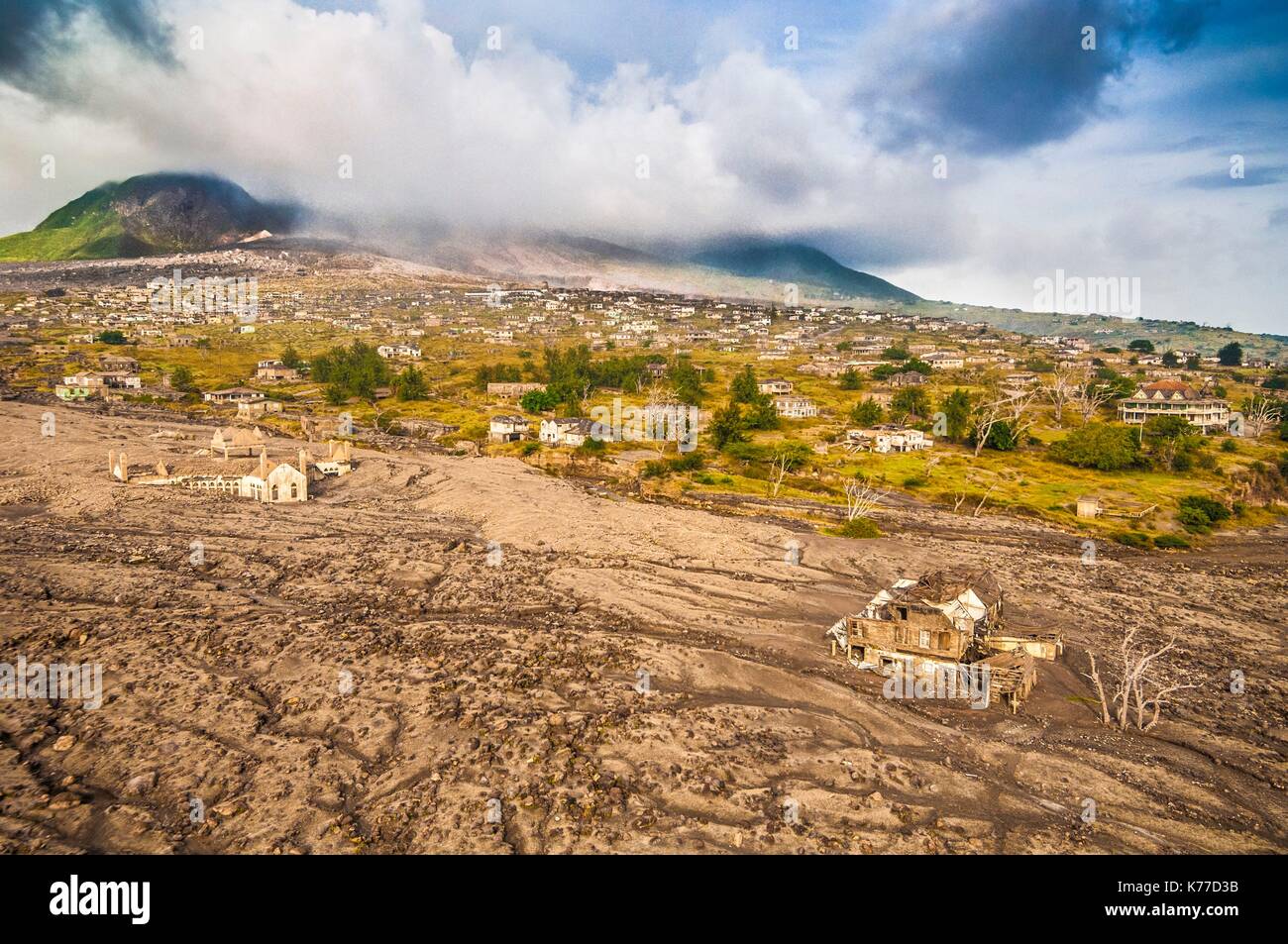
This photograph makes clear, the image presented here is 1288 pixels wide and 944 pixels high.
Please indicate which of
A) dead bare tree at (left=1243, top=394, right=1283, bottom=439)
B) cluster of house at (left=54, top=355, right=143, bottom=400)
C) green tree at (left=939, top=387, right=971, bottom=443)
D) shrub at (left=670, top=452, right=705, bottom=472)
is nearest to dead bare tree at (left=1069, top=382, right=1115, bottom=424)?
dead bare tree at (left=1243, top=394, right=1283, bottom=439)

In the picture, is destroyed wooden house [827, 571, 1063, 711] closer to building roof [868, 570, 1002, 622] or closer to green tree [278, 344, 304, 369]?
building roof [868, 570, 1002, 622]

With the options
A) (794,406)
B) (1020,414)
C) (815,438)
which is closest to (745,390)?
(794,406)

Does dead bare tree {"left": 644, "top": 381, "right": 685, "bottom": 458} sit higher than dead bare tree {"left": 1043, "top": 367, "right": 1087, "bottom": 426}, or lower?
lower

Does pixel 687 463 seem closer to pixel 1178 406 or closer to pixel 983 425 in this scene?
pixel 983 425

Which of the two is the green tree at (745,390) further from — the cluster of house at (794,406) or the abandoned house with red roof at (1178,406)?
the abandoned house with red roof at (1178,406)

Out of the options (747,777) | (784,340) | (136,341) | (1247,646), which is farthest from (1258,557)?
(136,341)
